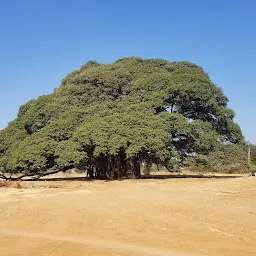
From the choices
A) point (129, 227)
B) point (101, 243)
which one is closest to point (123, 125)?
point (129, 227)

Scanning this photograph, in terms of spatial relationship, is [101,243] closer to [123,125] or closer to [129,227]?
[129,227]

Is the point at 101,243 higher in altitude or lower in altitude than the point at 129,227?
lower

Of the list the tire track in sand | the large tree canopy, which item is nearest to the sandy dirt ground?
the tire track in sand

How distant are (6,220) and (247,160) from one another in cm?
1824

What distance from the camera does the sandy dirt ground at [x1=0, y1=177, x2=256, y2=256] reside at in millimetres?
6105

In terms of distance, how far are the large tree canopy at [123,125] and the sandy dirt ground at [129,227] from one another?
353 inches

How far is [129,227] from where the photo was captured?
7.61m

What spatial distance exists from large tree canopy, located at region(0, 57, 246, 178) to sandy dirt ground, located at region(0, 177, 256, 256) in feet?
29.4

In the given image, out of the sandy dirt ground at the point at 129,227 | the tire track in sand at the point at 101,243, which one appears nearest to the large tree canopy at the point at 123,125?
the sandy dirt ground at the point at 129,227

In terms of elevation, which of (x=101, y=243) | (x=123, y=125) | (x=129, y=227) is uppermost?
(x=123, y=125)

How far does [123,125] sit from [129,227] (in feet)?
44.0

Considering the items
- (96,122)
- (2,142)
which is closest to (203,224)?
(96,122)

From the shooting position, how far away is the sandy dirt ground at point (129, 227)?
20.0 feet

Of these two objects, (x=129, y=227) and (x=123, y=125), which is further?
(x=123, y=125)
